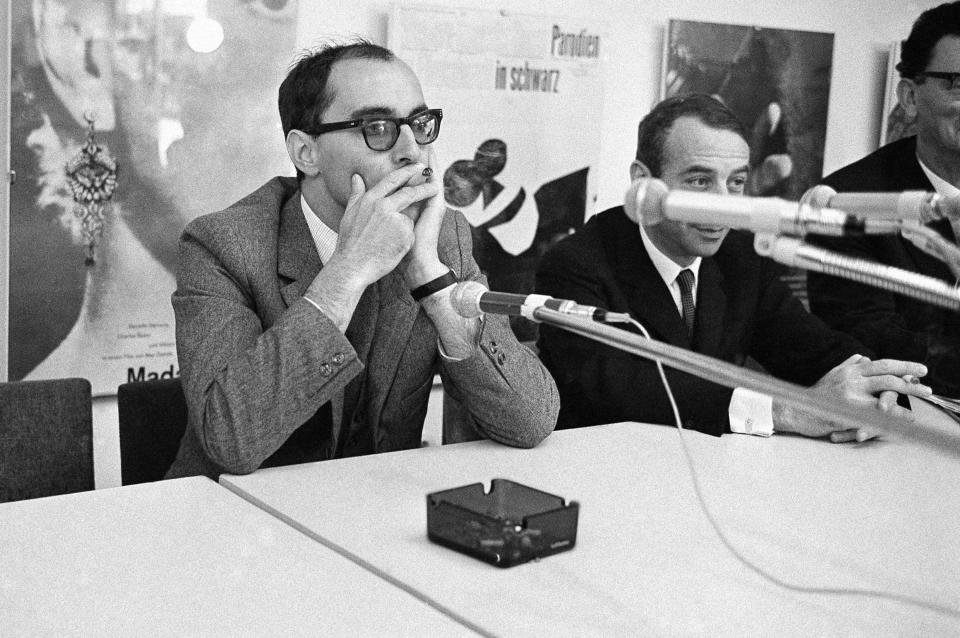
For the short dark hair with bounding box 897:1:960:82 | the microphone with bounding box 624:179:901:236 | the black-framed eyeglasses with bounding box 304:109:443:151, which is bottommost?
the microphone with bounding box 624:179:901:236

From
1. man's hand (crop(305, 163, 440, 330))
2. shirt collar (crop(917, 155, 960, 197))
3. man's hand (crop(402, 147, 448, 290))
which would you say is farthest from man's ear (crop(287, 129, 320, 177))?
shirt collar (crop(917, 155, 960, 197))

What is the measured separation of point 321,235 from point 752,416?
951mm

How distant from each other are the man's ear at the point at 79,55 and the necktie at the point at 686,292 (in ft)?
5.38

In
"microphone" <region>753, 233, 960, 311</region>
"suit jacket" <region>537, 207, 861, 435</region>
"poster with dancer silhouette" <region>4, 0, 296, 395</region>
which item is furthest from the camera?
"poster with dancer silhouette" <region>4, 0, 296, 395</region>

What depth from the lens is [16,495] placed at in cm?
183

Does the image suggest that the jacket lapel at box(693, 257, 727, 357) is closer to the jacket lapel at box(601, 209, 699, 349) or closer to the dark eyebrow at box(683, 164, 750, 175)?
the jacket lapel at box(601, 209, 699, 349)

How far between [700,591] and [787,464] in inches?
28.3

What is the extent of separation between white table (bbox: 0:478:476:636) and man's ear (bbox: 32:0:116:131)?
166 centimetres

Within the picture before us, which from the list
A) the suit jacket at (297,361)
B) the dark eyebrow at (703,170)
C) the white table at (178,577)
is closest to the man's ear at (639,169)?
the dark eyebrow at (703,170)

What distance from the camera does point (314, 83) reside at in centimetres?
212

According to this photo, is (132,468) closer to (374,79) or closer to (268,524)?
(268,524)

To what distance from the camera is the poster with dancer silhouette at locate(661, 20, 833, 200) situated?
3.94 metres

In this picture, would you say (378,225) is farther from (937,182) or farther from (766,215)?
(937,182)

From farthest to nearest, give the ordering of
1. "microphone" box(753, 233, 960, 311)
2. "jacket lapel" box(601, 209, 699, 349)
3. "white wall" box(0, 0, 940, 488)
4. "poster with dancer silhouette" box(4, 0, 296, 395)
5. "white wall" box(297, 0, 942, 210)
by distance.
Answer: "white wall" box(297, 0, 942, 210), "white wall" box(0, 0, 940, 488), "poster with dancer silhouette" box(4, 0, 296, 395), "jacket lapel" box(601, 209, 699, 349), "microphone" box(753, 233, 960, 311)
